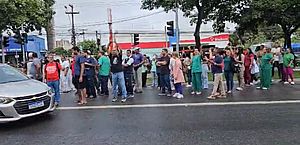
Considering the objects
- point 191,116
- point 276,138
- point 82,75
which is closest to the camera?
point 276,138

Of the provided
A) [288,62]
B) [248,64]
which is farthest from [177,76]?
[288,62]

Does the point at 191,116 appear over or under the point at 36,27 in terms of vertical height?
under

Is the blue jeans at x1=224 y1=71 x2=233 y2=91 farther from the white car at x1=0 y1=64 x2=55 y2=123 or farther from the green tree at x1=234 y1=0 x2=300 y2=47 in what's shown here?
the green tree at x1=234 y1=0 x2=300 y2=47

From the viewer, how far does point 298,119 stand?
26.8ft

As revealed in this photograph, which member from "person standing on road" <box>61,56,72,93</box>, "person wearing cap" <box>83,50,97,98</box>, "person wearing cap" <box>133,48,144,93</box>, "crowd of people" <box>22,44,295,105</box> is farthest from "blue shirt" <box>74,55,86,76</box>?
"person standing on road" <box>61,56,72,93</box>

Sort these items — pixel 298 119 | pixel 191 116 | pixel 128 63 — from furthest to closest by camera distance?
pixel 128 63, pixel 191 116, pixel 298 119

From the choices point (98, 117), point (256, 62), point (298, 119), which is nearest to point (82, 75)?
point (98, 117)

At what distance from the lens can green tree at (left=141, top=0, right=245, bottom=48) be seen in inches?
958

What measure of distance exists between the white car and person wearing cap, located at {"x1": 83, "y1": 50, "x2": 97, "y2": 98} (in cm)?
276

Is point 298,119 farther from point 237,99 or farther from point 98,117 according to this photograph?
point 98,117

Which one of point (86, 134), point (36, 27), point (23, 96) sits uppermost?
point (36, 27)

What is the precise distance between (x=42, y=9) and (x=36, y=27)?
132 cm

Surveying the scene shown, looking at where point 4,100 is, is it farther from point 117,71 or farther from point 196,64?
point 196,64

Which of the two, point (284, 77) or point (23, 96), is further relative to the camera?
point (284, 77)
